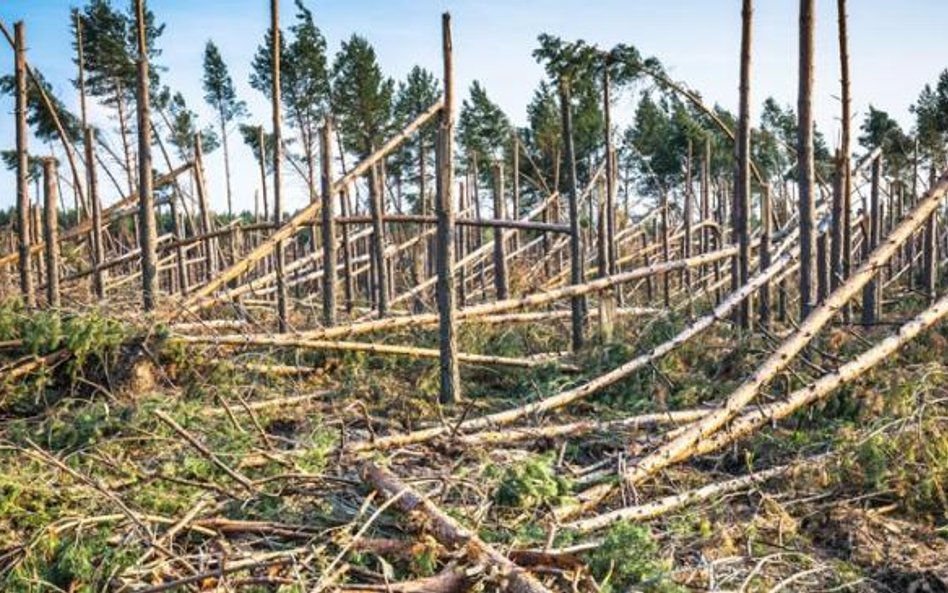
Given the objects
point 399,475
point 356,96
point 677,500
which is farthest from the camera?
point 356,96

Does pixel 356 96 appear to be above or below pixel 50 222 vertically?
above

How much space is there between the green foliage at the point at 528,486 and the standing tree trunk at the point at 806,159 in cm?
347

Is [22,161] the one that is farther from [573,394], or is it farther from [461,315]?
[573,394]

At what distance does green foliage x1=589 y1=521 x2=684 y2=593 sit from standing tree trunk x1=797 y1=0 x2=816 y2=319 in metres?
3.84

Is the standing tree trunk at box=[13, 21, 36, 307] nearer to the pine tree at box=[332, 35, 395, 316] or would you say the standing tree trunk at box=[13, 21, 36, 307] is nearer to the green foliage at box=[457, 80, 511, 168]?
the pine tree at box=[332, 35, 395, 316]

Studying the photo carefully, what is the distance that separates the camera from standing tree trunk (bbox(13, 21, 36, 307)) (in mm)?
7184

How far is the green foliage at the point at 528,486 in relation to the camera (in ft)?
11.7

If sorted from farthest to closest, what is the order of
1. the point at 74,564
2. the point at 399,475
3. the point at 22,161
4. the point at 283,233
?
the point at 283,233 → the point at 22,161 → the point at 399,475 → the point at 74,564

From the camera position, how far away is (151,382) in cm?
602

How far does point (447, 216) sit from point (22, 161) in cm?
407

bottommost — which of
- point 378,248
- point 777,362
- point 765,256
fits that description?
point 777,362

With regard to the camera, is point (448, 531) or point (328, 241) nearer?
point (448, 531)

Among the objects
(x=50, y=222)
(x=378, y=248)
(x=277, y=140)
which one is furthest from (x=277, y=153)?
(x=50, y=222)

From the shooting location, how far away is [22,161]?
7.14 meters
